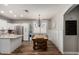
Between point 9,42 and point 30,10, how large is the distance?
754mm

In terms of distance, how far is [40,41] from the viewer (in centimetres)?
224

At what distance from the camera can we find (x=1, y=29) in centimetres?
199

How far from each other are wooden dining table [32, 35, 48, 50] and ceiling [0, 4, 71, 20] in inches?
15.7

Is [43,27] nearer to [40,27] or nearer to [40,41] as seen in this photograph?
[40,27]

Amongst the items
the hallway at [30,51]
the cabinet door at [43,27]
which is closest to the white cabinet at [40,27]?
the cabinet door at [43,27]

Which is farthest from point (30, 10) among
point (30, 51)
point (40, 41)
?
point (30, 51)

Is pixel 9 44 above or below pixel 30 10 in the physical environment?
below

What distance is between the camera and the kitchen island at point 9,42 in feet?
6.60

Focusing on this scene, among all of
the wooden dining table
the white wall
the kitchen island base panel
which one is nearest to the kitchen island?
the kitchen island base panel

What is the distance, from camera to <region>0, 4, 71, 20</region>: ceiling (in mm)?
1920

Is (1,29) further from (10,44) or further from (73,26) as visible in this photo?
(73,26)
